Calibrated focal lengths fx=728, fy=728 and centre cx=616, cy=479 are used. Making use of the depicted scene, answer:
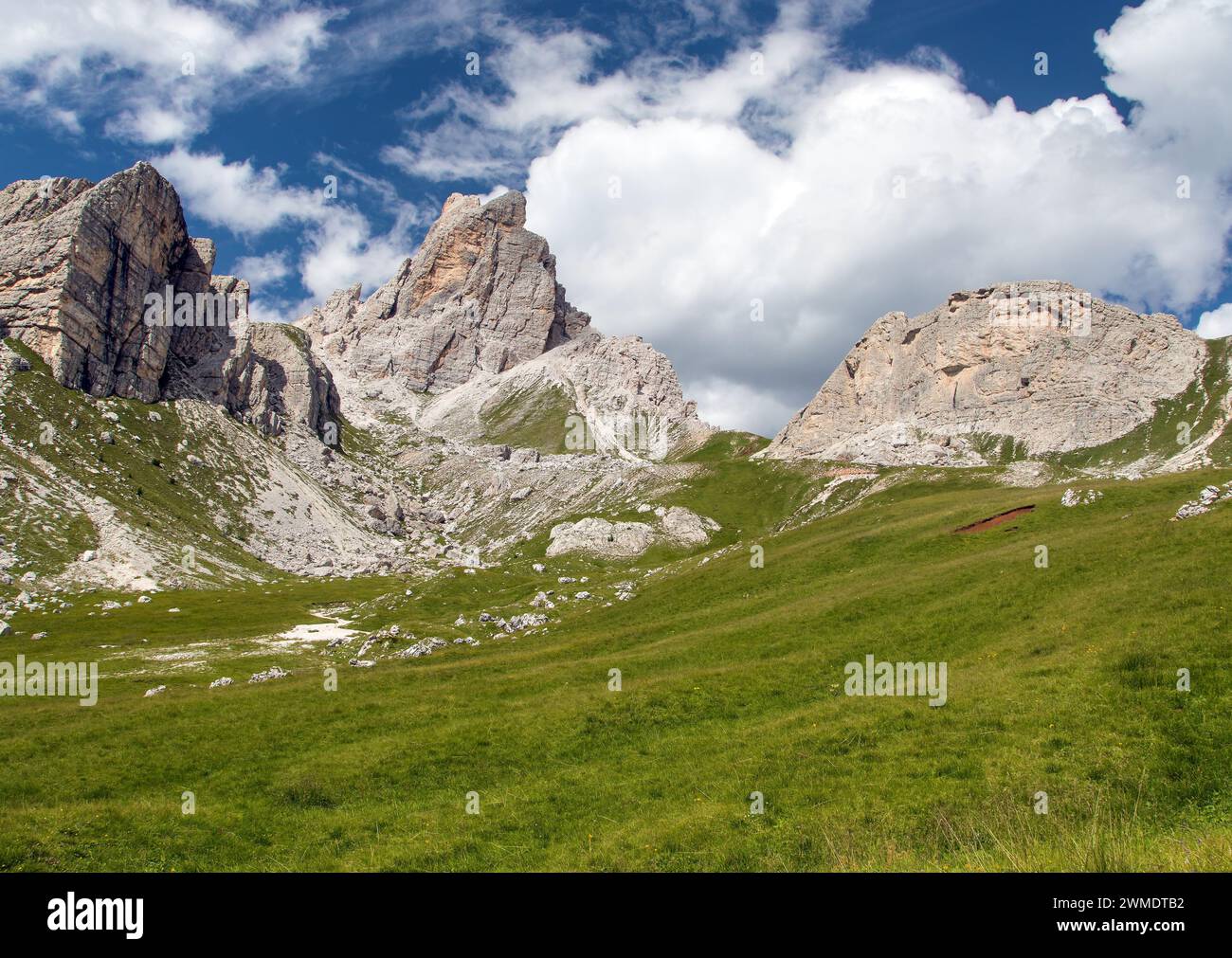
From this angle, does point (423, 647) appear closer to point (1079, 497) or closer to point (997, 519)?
point (997, 519)

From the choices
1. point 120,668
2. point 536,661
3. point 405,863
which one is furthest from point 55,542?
point 405,863

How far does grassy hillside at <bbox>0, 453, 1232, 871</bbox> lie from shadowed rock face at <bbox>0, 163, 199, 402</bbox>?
150301 mm

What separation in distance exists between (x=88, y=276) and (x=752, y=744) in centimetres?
19621

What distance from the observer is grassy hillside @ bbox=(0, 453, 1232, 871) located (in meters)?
16.5

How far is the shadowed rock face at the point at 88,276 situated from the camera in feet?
518

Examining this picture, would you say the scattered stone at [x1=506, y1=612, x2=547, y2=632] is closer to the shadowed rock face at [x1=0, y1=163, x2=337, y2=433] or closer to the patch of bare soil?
the patch of bare soil

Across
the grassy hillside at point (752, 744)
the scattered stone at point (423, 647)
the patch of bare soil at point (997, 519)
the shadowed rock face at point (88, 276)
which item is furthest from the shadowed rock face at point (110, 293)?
the patch of bare soil at point (997, 519)

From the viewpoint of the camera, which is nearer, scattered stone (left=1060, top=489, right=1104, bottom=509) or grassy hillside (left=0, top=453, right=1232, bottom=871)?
grassy hillside (left=0, top=453, right=1232, bottom=871)

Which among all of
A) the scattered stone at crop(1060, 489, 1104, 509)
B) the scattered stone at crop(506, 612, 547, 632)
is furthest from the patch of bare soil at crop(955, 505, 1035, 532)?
the scattered stone at crop(506, 612, 547, 632)

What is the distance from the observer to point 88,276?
166m

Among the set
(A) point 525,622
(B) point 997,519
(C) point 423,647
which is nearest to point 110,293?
(C) point 423,647

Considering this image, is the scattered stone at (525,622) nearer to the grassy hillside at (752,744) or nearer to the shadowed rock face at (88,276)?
the grassy hillside at (752,744)
